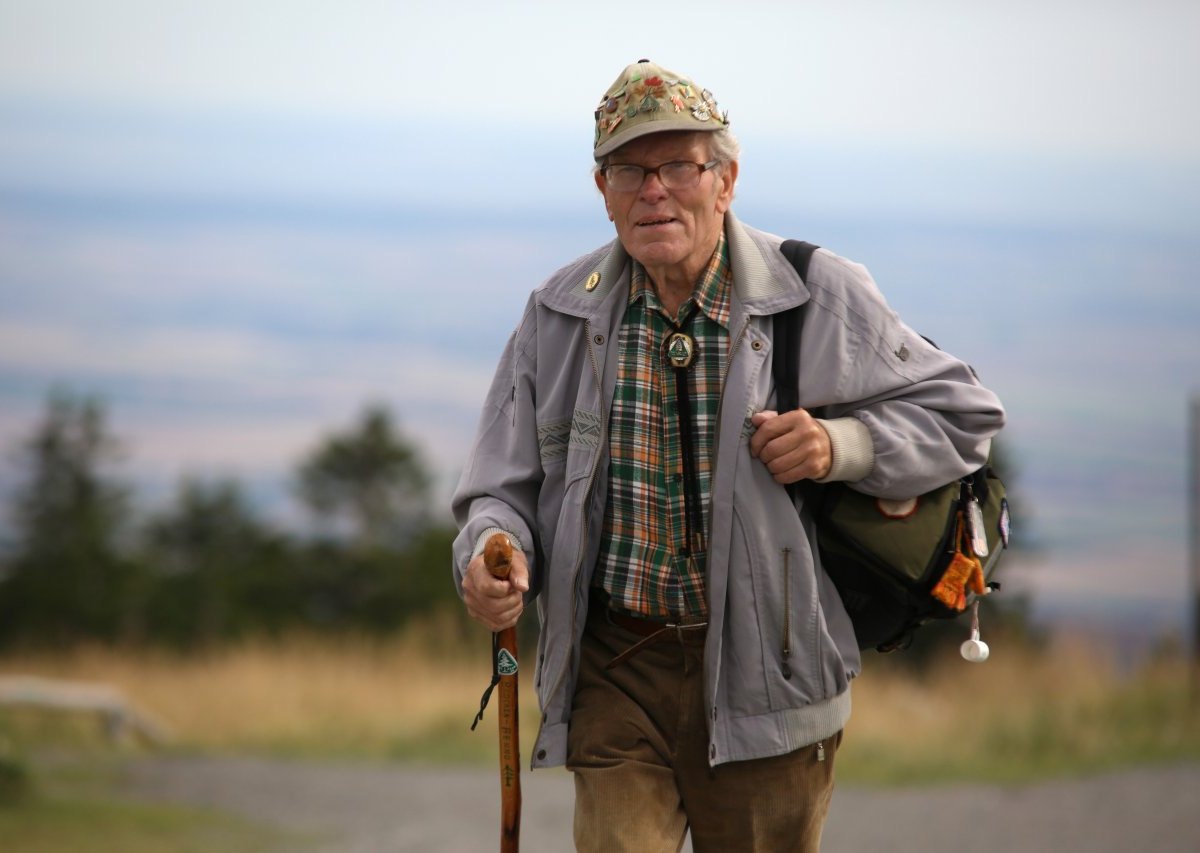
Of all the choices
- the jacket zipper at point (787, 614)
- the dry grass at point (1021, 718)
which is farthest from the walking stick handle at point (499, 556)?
the dry grass at point (1021, 718)

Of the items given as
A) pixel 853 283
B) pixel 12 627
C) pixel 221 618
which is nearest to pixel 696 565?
pixel 853 283

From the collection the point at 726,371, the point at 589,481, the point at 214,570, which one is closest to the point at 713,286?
the point at 726,371

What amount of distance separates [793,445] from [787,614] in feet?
1.09

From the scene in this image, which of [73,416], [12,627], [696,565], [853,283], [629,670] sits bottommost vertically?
[12,627]

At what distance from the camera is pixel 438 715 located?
31.8 feet

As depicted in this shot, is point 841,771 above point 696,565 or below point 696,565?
below

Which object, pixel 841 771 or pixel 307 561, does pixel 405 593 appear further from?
pixel 841 771

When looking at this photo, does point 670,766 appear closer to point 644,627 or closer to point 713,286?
point 644,627

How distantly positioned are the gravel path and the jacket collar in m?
4.74

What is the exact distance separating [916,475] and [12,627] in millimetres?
11568

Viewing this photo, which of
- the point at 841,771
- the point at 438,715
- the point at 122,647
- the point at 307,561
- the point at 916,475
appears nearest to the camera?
the point at 916,475

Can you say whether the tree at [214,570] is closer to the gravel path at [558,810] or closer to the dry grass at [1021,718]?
the gravel path at [558,810]

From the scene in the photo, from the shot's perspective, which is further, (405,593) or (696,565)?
(405,593)

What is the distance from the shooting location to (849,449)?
3.00 m
